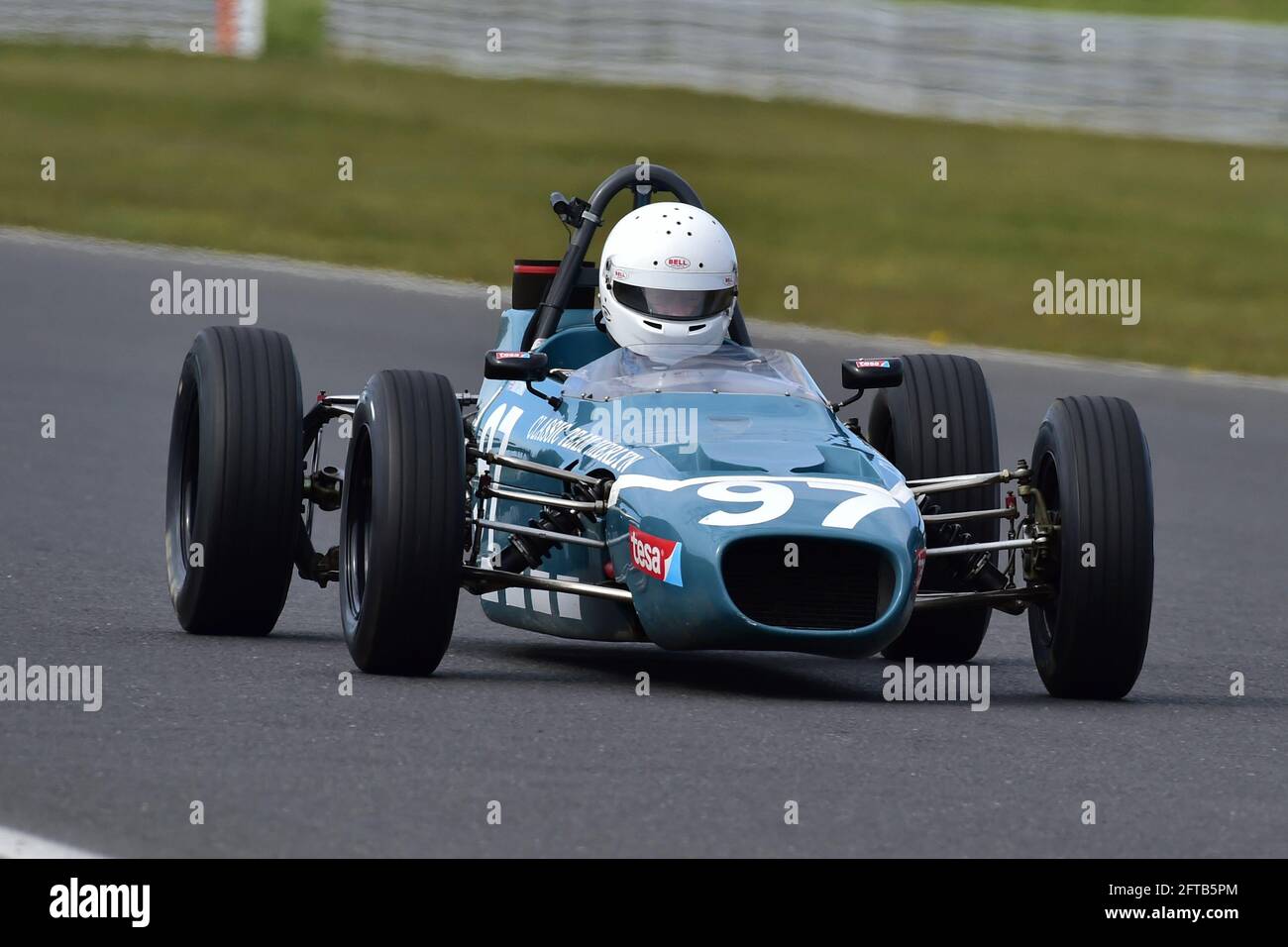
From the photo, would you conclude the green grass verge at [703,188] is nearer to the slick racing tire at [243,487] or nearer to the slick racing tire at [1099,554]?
the slick racing tire at [1099,554]

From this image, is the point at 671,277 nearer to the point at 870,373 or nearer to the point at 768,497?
the point at 870,373

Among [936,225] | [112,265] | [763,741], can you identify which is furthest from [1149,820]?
[936,225]

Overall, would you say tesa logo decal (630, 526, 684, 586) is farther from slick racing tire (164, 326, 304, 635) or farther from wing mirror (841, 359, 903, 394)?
slick racing tire (164, 326, 304, 635)

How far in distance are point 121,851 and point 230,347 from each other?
11.9 ft

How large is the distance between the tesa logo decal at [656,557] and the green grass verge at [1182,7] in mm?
37185

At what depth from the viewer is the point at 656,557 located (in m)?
7.46

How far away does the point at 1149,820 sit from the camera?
6.24 metres

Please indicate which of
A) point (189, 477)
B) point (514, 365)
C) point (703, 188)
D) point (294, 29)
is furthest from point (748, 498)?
point (294, 29)

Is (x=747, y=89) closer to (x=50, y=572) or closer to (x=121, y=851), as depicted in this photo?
(x=50, y=572)

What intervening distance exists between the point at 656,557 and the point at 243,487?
1.71m

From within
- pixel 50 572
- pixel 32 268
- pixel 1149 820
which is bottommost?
pixel 1149 820

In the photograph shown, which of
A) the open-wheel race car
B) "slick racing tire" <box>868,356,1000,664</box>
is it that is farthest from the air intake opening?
"slick racing tire" <box>868,356,1000,664</box>

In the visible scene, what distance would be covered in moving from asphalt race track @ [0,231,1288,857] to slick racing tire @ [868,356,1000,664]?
223mm

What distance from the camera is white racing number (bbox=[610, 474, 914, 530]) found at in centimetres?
727
